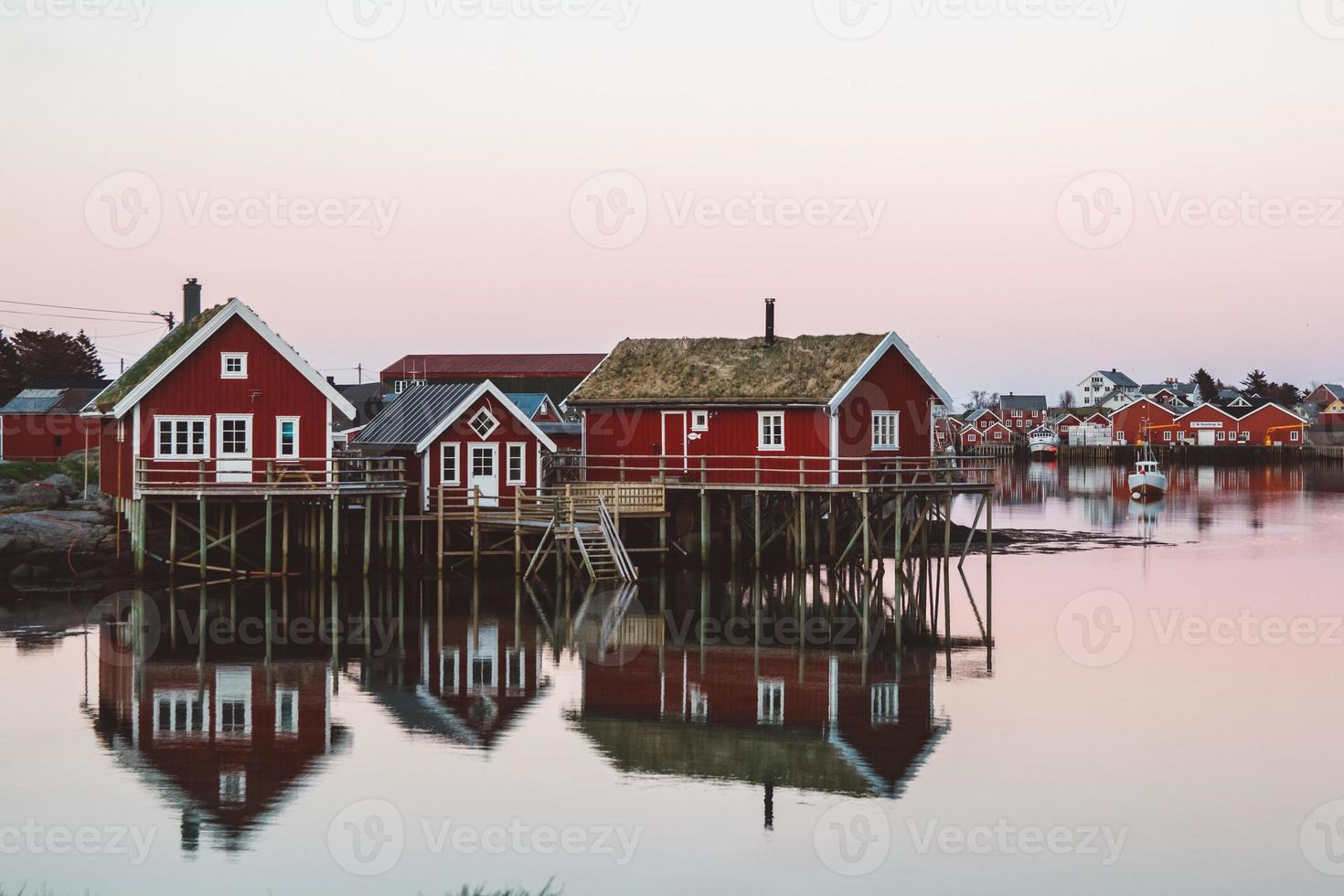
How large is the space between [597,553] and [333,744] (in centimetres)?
1755

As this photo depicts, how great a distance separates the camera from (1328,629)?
106 ft

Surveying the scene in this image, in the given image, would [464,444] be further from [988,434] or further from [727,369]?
[988,434]

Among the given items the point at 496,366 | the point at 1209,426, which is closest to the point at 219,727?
the point at 496,366

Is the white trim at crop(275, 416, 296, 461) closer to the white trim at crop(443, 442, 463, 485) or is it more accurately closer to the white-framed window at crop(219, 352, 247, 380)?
the white-framed window at crop(219, 352, 247, 380)

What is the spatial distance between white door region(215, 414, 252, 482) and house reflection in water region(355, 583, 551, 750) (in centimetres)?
644

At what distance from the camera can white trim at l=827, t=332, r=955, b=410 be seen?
38250 mm

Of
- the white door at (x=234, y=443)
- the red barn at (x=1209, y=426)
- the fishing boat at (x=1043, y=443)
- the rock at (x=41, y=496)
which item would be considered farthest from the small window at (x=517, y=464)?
the fishing boat at (x=1043, y=443)

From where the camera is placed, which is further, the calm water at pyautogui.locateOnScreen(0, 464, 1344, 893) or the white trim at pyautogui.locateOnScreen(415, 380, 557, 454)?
the white trim at pyautogui.locateOnScreen(415, 380, 557, 454)

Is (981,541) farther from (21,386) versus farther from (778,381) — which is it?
(21,386)

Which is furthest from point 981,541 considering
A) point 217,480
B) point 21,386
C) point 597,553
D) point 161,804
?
point 21,386

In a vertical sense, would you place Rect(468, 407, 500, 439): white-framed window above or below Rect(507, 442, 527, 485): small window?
above
